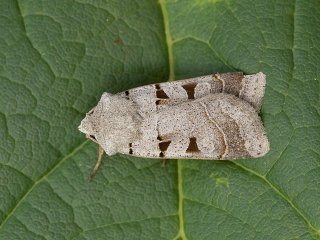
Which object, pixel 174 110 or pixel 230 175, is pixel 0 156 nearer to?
pixel 174 110

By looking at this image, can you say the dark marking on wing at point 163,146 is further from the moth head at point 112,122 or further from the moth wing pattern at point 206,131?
the moth head at point 112,122

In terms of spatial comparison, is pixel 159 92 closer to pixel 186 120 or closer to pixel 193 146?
pixel 186 120

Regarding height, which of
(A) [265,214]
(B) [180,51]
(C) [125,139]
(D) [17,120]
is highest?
(B) [180,51]

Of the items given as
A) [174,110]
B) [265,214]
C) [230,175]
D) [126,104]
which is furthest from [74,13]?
[265,214]

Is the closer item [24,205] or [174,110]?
[24,205]

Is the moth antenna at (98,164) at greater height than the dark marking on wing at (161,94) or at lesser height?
lesser

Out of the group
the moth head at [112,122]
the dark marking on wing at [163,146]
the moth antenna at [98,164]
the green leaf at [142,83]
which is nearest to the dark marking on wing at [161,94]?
the green leaf at [142,83]

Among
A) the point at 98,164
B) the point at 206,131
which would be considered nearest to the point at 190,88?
the point at 206,131
